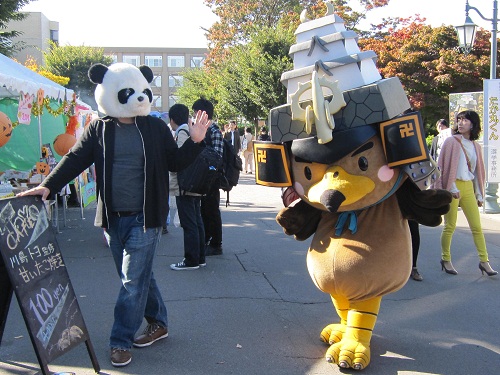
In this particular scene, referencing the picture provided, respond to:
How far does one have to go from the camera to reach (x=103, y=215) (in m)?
3.68

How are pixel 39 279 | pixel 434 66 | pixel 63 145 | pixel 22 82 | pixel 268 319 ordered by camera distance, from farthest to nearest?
pixel 434 66, pixel 63 145, pixel 22 82, pixel 268 319, pixel 39 279

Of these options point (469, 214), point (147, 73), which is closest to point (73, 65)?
point (469, 214)

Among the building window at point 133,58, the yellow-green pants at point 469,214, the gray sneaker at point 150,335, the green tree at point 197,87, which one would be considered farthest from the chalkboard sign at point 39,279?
the building window at point 133,58

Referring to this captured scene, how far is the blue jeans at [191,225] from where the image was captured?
6.18m

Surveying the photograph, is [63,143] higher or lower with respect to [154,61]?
lower

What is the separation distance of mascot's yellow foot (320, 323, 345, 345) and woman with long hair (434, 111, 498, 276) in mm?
2506

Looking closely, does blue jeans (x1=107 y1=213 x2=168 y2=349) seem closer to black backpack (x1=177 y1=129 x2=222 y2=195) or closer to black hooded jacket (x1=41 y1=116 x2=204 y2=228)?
black hooded jacket (x1=41 y1=116 x2=204 y2=228)

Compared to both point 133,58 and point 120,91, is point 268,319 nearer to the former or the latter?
point 120,91

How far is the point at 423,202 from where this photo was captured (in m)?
3.71

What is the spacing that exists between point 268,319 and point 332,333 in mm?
831

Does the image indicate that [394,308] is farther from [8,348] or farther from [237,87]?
[237,87]

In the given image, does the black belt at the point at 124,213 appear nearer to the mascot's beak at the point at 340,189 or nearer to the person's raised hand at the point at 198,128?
the person's raised hand at the point at 198,128

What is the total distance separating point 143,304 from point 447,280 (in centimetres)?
368

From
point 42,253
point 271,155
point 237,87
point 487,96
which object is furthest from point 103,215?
point 237,87
